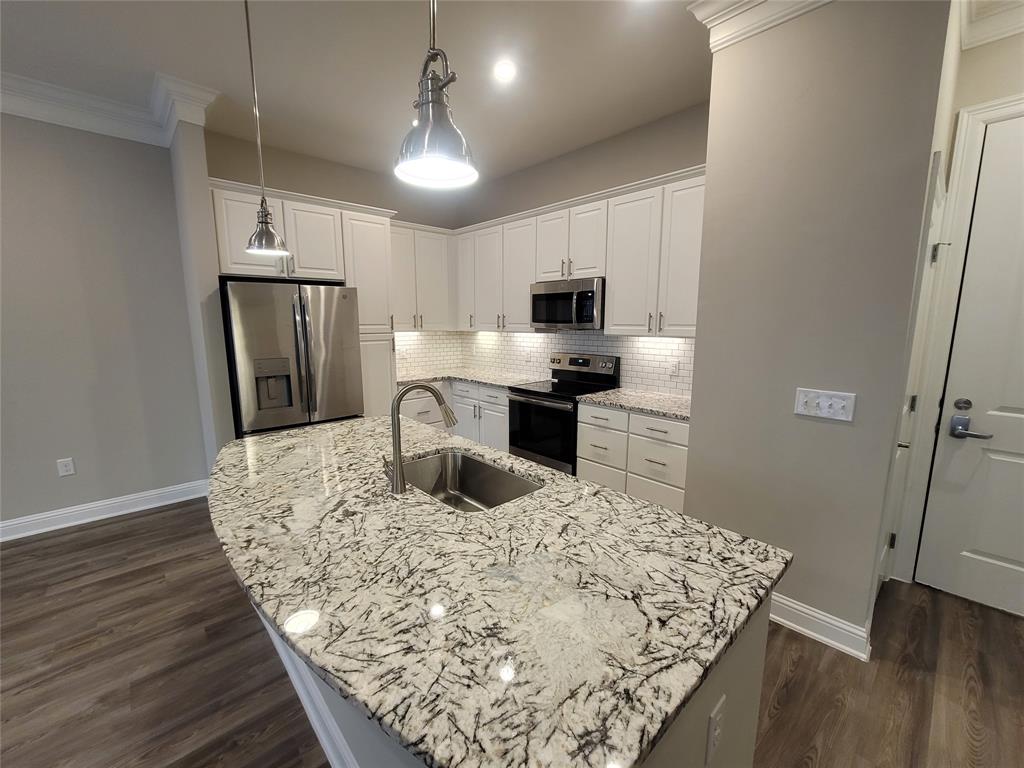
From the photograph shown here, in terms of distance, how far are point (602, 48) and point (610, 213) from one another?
1.00 m

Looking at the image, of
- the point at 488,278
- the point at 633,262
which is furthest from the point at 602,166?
the point at 488,278

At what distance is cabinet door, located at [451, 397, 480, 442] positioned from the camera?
13.1ft

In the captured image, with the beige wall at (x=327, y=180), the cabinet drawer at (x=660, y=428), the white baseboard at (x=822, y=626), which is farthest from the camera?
the beige wall at (x=327, y=180)

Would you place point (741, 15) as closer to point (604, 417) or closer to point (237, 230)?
point (604, 417)

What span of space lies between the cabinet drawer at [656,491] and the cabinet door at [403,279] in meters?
2.53

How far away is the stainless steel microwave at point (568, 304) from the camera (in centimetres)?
312

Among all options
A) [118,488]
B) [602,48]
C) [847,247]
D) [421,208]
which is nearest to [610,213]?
[602,48]

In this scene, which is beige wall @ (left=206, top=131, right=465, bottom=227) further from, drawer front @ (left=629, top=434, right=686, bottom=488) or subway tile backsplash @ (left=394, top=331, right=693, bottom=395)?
drawer front @ (left=629, top=434, right=686, bottom=488)

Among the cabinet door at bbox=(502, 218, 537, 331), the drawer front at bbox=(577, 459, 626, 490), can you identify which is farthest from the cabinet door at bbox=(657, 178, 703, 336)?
the cabinet door at bbox=(502, 218, 537, 331)

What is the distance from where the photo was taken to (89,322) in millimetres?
2936

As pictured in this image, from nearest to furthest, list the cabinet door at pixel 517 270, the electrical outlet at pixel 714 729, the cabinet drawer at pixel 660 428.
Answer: the electrical outlet at pixel 714 729 < the cabinet drawer at pixel 660 428 < the cabinet door at pixel 517 270

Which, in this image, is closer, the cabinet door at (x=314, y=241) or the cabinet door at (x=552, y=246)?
the cabinet door at (x=314, y=241)

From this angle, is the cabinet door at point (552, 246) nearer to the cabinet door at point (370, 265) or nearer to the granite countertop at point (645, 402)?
the granite countertop at point (645, 402)

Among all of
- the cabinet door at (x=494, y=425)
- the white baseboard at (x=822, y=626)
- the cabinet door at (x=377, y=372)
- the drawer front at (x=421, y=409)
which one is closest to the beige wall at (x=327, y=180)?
the cabinet door at (x=377, y=372)
